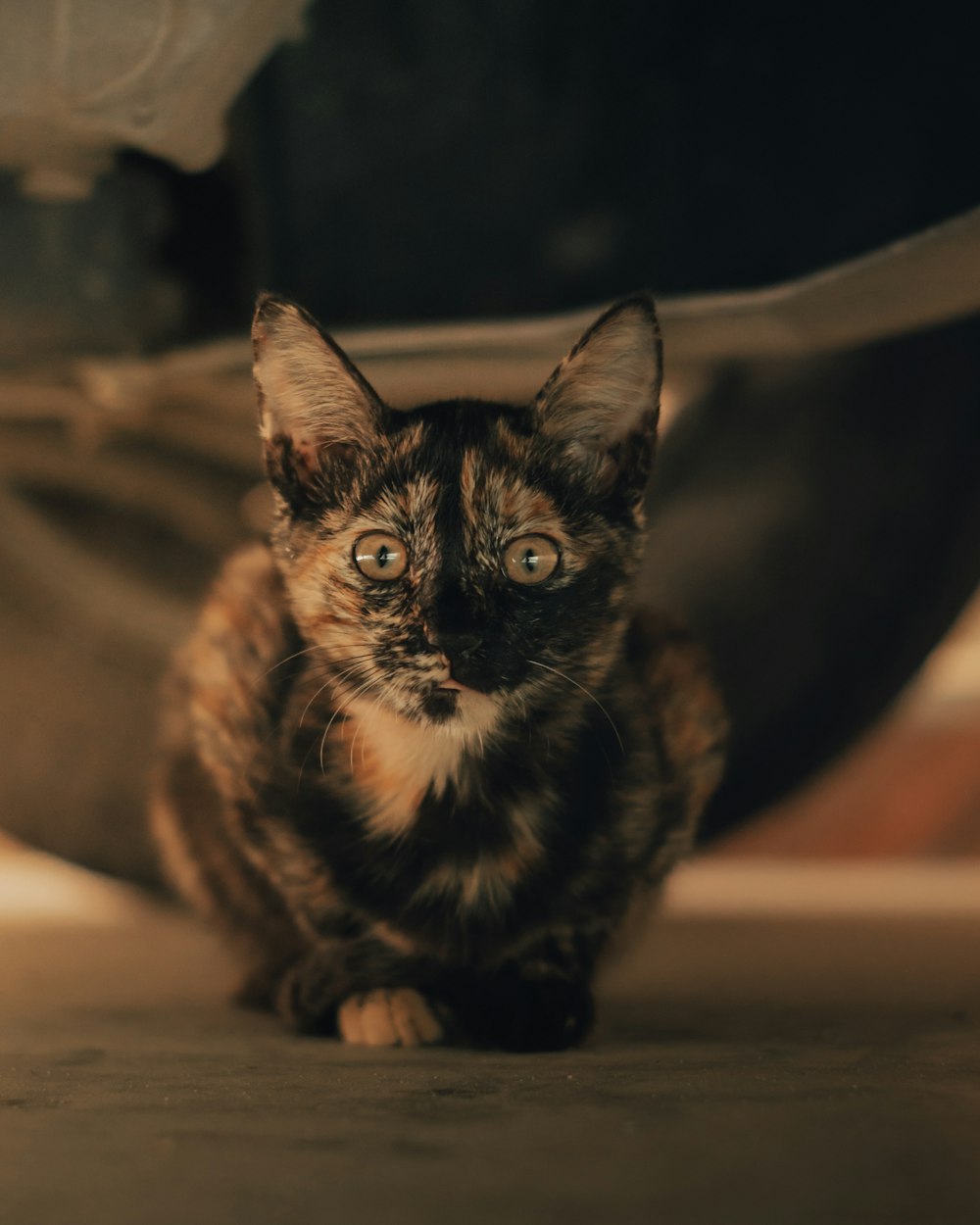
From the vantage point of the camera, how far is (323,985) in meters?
1.21

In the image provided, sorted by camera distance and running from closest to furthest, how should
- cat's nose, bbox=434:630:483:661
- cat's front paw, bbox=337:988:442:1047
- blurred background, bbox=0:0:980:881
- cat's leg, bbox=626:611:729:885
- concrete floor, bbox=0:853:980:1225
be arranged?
concrete floor, bbox=0:853:980:1225 → cat's nose, bbox=434:630:483:661 → cat's front paw, bbox=337:988:442:1047 → cat's leg, bbox=626:611:729:885 → blurred background, bbox=0:0:980:881

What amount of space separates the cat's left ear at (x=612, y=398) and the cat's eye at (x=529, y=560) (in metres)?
0.11

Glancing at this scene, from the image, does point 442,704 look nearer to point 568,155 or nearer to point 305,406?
point 305,406

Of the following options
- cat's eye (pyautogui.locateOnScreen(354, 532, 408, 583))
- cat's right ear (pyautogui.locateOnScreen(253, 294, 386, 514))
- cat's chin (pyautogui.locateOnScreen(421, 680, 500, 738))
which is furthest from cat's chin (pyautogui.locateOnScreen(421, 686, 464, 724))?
cat's right ear (pyautogui.locateOnScreen(253, 294, 386, 514))

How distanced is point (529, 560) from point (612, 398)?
172 mm

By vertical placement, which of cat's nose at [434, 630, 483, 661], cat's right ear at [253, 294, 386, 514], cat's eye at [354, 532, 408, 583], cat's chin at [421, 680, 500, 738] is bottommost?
cat's chin at [421, 680, 500, 738]

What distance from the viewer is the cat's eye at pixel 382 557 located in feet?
3.59

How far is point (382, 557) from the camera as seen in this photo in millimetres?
1102

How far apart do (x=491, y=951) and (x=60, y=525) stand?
1339mm

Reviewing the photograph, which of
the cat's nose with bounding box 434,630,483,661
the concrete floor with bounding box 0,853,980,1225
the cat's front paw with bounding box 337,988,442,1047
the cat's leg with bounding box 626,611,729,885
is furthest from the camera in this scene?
the cat's leg with bounding box 626,611,729,885

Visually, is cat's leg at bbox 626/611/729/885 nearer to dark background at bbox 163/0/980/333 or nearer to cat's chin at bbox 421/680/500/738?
cat's chin at bbox 421/680/500/738

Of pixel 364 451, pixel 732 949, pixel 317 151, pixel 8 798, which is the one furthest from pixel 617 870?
pixel 317 151

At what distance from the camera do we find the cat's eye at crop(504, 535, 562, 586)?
109cm

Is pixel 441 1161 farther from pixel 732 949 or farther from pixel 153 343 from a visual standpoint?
pixel 153 343
